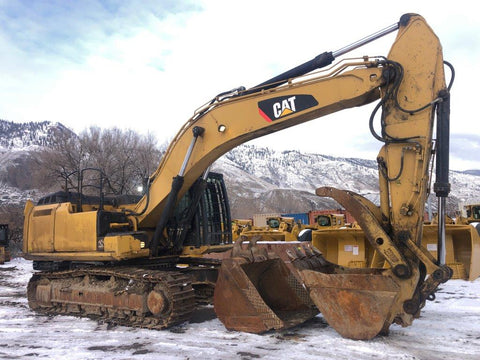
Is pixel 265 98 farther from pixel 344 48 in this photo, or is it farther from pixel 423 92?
pixel 423 92

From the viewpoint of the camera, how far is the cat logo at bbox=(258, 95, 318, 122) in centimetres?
592

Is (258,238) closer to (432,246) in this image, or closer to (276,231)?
(432,246)

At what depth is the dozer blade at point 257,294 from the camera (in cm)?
564

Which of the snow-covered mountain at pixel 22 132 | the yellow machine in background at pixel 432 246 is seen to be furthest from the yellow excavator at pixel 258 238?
the snow-covered mountain at pixel 22 132

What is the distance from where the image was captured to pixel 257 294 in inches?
222

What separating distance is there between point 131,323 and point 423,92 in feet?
16.7

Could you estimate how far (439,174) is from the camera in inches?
204

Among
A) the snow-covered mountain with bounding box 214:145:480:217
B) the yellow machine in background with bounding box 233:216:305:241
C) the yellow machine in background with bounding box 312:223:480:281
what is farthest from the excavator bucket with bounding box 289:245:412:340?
the snow-covered mountain with bounding box 214:145:480:217

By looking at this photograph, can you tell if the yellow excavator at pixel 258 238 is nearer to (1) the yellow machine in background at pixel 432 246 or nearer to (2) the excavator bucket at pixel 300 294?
(2) the excavator bucket at pixel 300 294

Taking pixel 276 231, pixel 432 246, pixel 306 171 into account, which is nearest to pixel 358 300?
pixel 432 246

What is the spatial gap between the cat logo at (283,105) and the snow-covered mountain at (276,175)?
47307 mm

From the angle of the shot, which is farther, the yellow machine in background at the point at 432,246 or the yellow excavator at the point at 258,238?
the yellow machine in background at the point at 432,246

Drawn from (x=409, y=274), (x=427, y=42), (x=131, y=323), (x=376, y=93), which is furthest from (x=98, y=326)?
(x=427, y=42)

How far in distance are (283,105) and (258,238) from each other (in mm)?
1951
